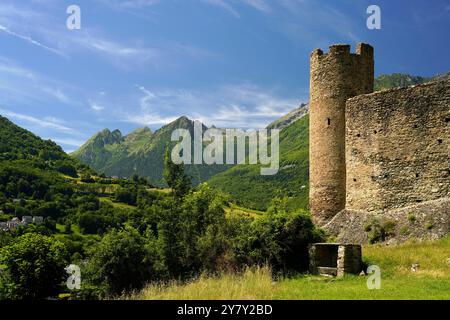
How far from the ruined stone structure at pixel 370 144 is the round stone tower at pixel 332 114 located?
0.19 ft

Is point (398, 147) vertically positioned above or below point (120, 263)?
above

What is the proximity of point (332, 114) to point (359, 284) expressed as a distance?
13.8 m

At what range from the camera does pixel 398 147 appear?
24688mm

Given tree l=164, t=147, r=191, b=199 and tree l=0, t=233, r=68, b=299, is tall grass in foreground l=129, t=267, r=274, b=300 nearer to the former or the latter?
tree l=164, t=147, r=191, b=199

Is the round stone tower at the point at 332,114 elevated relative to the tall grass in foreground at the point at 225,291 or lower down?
elevated

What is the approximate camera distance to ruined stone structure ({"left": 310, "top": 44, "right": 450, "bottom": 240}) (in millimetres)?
23266

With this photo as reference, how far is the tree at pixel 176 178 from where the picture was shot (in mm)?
29172

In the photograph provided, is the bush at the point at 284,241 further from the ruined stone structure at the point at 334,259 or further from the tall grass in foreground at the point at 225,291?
the tall grass in foreground at the point at 225,291

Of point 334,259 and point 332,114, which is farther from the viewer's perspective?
point 332,114

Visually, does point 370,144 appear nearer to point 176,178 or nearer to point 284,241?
point 284,241

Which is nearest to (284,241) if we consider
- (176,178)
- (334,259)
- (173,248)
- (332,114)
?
(334,259)

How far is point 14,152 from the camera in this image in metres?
157

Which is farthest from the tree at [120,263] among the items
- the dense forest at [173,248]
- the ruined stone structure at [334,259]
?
the ruined stone structure at [334,259]
